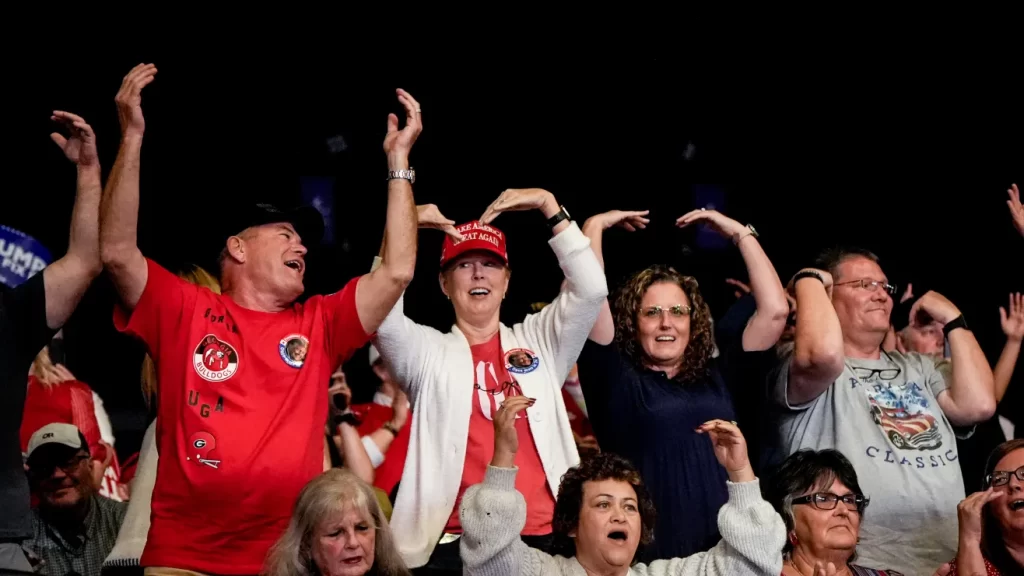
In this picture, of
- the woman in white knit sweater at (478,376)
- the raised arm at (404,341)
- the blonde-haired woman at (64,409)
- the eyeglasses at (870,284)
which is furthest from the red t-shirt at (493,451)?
the blonde-haired woman at (64,409)

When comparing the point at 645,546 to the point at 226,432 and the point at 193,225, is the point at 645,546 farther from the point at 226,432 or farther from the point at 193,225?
the point at 193,225

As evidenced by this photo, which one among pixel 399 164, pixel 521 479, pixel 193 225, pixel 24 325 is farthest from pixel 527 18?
pixel 24 325

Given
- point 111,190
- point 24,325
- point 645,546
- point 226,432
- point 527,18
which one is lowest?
point 645,546

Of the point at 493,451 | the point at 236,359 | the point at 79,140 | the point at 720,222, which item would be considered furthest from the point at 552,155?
the point at 79,140

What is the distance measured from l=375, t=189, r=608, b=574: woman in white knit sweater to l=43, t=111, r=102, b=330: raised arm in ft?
2.57

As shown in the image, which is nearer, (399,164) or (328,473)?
(328,473)

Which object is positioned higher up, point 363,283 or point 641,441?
point 363,283

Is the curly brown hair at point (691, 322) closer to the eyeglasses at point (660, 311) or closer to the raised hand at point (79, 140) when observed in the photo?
the eyeglasses at point (660, 311)

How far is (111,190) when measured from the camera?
2.83 metres

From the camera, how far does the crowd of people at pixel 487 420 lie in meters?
2.83

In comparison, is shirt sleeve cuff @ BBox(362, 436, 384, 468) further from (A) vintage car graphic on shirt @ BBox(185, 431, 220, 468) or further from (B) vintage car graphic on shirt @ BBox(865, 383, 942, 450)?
(B) vintage car graphic on shirt @ BBox(865, 383, 942, 450)

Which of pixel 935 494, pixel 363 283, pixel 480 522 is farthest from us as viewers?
pixel 935 494

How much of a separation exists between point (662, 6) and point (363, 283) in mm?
2421

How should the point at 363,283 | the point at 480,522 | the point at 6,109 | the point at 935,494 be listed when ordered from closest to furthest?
the point at 480,522 → the point at 363,283 → the point at 935,494 → the point at 6,109
